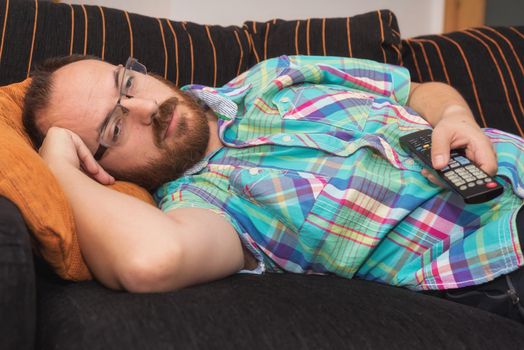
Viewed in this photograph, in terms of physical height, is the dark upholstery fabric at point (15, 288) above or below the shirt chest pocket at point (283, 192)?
above

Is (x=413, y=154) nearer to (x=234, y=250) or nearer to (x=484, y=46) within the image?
(x=234, y=250)

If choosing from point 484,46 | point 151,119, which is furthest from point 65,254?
point 484,46

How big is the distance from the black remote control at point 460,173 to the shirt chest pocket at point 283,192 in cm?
16

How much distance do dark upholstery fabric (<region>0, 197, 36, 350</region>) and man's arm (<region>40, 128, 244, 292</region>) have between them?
0.47 feet

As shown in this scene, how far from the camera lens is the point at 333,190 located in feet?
2.86

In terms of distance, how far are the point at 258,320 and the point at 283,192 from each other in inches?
12.2

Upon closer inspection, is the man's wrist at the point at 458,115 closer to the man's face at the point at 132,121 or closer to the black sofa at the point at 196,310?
the black sofa at the point at 196,310

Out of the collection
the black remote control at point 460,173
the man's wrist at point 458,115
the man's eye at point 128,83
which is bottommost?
the black remote control at point 460,173

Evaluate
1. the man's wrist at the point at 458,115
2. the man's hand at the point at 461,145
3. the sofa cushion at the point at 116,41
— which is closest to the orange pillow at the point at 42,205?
the sofa cushion at the point at 116,41

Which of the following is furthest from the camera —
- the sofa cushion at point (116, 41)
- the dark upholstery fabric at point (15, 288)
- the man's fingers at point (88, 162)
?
the sofa cushion at point (116, 41)

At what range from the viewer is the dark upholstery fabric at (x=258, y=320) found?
0.56 metres

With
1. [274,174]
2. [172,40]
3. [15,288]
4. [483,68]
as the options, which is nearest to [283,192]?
[274,174]

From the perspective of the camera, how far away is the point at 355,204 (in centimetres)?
86

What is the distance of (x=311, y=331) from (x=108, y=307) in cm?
24
